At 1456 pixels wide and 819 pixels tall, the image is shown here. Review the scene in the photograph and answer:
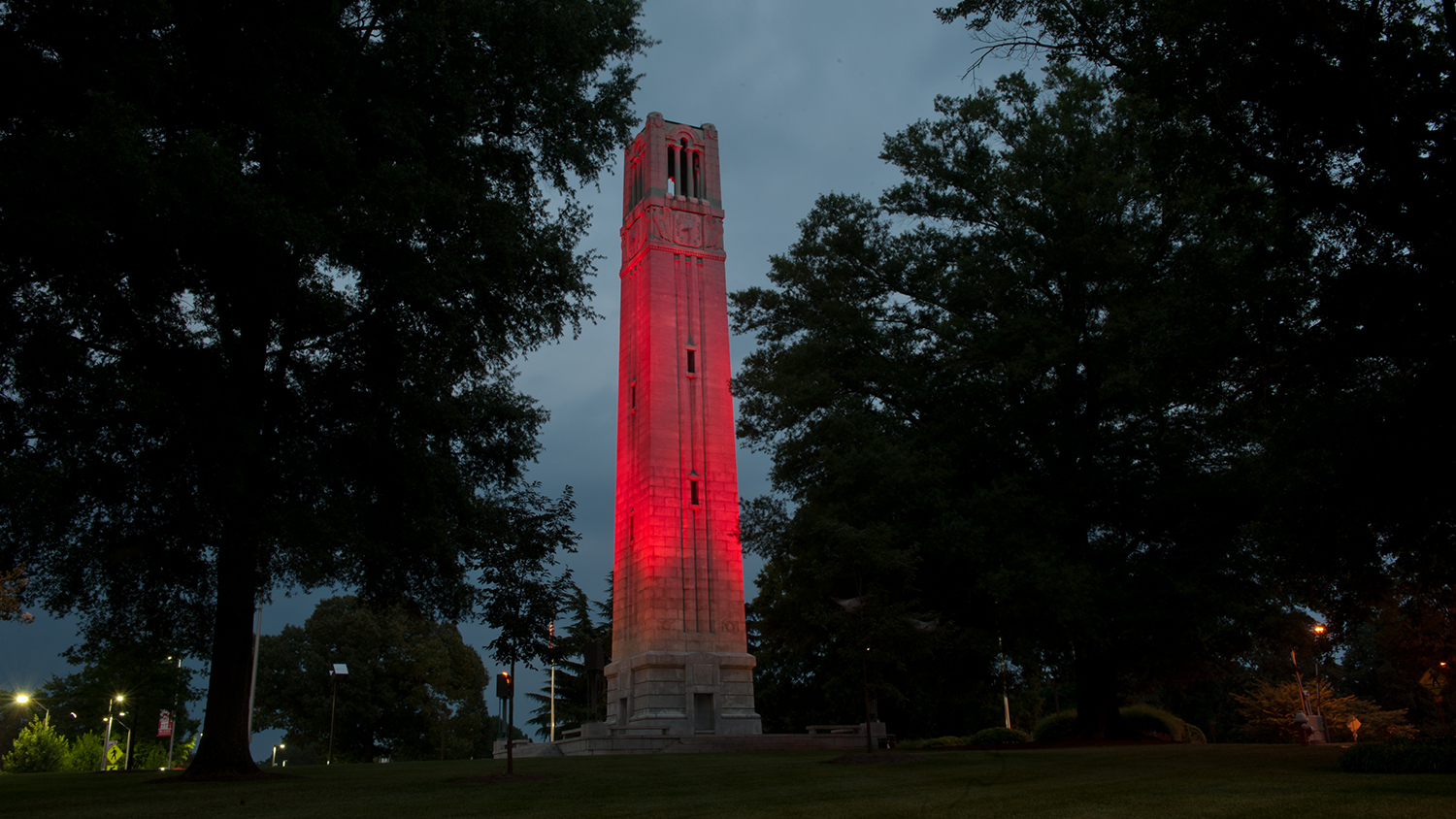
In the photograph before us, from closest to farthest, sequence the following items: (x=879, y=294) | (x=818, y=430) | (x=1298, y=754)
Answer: (x=1298, y=754), (x=818, y=430), (x=879, y=294)

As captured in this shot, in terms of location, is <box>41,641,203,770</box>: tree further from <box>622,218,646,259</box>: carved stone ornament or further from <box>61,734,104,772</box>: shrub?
<box>622,218,646,259</box>: carved stone ornament

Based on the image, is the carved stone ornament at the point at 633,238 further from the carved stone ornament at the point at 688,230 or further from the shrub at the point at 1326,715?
the shrub at the point at 1326,715

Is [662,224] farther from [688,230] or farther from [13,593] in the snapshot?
[13,593]

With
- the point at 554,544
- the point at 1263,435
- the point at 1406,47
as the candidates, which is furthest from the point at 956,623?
the point at 1406,47

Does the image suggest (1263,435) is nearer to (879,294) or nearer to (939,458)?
(939,458)

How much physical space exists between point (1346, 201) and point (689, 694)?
96.1 ft

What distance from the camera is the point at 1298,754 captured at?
15.8 m

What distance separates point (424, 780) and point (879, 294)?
20936 mm

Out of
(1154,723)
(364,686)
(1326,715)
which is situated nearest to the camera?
(1154,723)

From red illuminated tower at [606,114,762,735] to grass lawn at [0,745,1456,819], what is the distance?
21.5 metres

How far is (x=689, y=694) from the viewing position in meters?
36.5

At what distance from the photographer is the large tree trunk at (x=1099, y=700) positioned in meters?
26.7

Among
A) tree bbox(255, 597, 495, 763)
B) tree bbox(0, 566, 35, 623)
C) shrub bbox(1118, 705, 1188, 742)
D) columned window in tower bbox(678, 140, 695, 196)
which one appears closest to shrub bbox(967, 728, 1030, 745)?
shrub bbox(1118, 705, 1188, 742)

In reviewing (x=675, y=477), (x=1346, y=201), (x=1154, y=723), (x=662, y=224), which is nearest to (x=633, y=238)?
(x=662, y=224)
